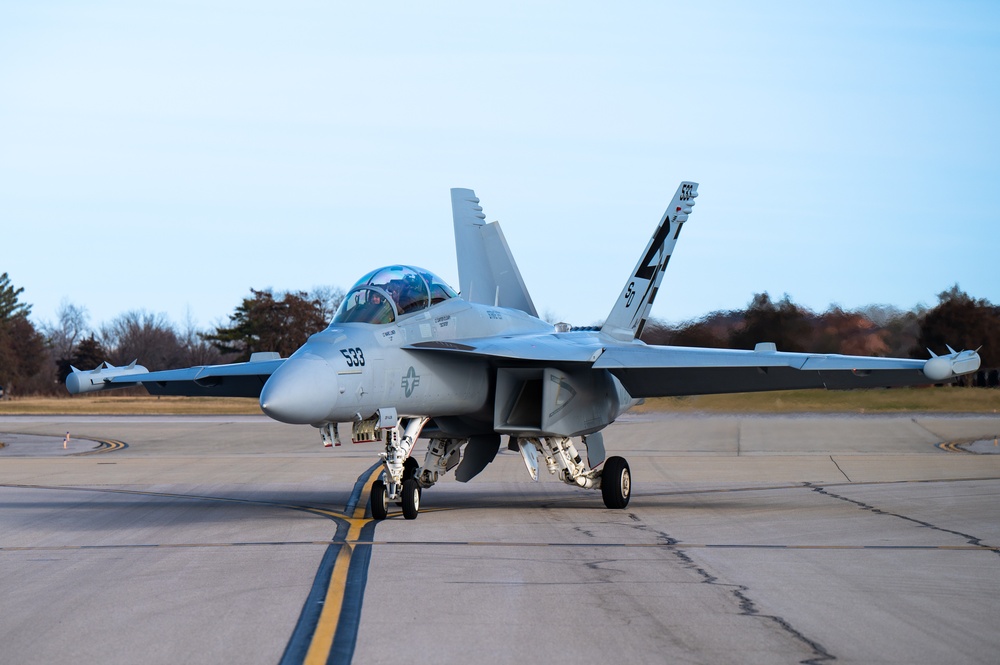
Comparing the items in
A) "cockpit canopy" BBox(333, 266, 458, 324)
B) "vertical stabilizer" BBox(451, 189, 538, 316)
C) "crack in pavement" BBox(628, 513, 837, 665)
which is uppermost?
"vertical stabilizer" BBox(451, 189, 538, 316)

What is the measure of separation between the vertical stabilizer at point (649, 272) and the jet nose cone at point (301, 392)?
7.64m

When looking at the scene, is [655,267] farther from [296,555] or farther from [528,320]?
[296,555]

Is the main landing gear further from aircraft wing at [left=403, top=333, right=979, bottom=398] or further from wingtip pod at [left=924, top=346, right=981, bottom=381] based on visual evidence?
wingtip pod at [left=924, top=346, right=981, bottom=381]

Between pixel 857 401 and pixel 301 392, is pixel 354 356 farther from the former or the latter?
pixel 857 401

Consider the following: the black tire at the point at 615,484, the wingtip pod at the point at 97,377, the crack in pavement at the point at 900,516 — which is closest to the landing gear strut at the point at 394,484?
the black tire at the point at 615,484

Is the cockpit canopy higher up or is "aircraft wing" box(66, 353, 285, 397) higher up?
the cockpit canopy

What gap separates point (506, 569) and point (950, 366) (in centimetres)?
729

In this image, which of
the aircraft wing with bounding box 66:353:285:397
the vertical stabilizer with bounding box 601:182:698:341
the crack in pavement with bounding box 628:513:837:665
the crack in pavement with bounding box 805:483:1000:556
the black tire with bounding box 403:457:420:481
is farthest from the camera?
the vertical stabilizer with bounding box 601:182:698:341

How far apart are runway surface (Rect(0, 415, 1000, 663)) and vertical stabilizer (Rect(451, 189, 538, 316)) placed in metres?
3.33

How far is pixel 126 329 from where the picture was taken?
319 ft

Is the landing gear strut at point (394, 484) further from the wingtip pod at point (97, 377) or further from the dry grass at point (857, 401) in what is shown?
the dry grass at point (857, 401)

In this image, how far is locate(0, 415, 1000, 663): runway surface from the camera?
6395 mm

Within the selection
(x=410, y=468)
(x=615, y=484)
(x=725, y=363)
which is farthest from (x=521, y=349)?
(x=725, y=363)

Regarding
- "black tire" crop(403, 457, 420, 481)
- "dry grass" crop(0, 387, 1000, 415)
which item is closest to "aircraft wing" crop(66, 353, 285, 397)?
"black tire" crop(403, 457, 420, 481)
